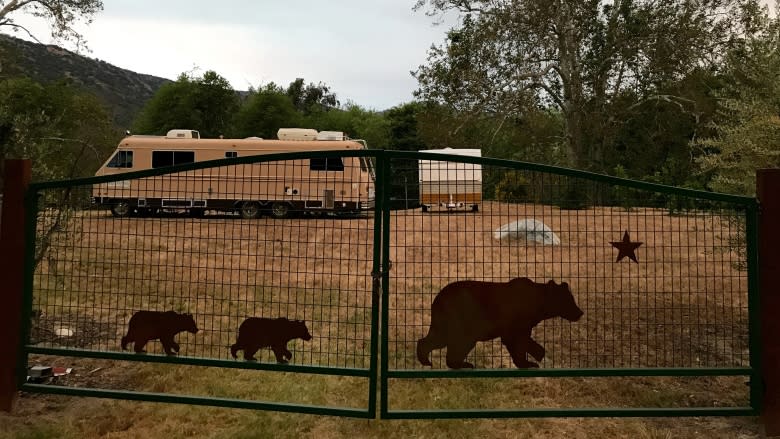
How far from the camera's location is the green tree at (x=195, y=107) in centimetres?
4928

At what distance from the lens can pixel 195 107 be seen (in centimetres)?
4991

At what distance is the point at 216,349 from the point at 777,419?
195 inches

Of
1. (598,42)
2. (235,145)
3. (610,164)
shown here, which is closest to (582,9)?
(598,42)

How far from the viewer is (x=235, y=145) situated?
16.8m

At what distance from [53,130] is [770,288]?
7.52 metres

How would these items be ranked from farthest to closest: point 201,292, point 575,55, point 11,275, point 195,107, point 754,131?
point 195,107, point 575,55, point 201,292, point 754,131, point 11,275

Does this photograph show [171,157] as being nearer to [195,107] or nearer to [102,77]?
[195,107]

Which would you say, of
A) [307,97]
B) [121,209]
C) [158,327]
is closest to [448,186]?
[158,327]

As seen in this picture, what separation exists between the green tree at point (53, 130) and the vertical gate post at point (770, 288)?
19.1 ft

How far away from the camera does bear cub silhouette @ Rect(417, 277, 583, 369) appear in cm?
366

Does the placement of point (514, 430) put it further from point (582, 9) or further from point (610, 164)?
point (610, 164)

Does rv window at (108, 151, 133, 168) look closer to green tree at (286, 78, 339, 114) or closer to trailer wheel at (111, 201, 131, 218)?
trailer wheel at (111, 201, 131, 218)

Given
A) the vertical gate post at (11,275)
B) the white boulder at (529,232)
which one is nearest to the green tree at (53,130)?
the vertical gate post at (11,275)

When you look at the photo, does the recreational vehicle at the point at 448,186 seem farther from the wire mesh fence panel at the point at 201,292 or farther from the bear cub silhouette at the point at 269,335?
the bear cub silhouette at the point at 269,335
